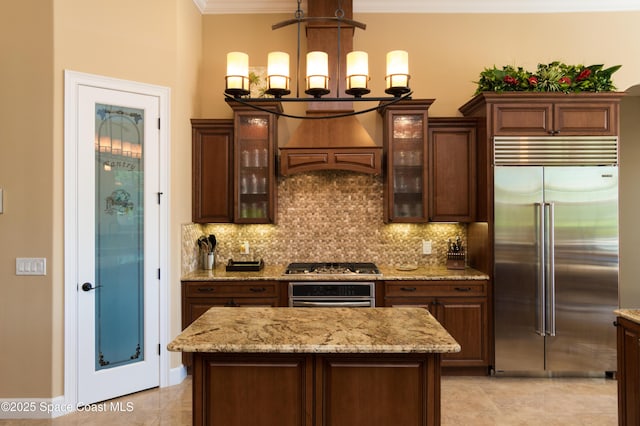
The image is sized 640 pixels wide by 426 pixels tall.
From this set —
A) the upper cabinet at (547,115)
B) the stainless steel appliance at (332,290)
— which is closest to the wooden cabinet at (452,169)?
the upper cabinet at (547,115)

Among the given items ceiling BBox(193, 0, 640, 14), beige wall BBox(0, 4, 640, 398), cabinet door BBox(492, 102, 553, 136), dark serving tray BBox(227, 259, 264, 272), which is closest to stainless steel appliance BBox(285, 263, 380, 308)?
dark serving tray BBox(227, 259, 264, 272)

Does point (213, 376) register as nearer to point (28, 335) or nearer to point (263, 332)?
point (263, 332)

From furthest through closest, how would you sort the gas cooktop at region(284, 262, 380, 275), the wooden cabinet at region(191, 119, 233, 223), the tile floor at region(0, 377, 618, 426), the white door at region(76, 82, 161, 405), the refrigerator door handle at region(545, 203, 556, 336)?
1. the wooden cabinet at region(191, 119, 233, 223)
2. the gas cooktop at region(284, 262, 380, 275)
3. the refrigerator door handle at region(545, 203, 556, 336)
4. the white door at region(76, 82, 161, 405)
5. the tile floor at region(0, 377, 618, 426)

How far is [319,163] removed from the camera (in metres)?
4.41

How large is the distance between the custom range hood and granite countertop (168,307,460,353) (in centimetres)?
200

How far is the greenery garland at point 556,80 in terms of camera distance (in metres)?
4.11

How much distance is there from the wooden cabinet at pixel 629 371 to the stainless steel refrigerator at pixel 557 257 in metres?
1.42

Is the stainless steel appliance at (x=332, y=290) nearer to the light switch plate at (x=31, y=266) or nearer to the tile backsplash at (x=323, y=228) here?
the tile backsplash at (x=323, y=228)

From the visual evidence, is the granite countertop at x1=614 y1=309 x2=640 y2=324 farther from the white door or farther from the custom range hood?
the white door

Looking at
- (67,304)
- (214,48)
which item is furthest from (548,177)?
(67,304)

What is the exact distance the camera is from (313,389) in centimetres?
213

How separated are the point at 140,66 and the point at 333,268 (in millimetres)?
2660

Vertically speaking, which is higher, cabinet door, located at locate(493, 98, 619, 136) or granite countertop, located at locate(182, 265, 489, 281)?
cabinet door, located at locate(493, 98, 619, 136)

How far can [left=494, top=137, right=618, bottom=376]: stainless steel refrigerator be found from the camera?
13.2ft
